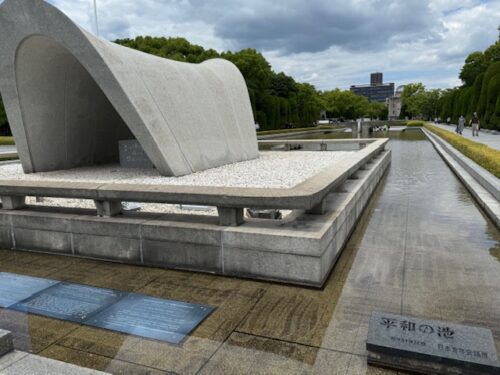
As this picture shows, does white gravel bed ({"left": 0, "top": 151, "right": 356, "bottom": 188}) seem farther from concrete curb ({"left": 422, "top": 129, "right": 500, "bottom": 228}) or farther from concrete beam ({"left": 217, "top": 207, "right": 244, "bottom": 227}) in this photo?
concrete curb ({"left": 422, "top": 129, "right": 500, "bottom": 228})

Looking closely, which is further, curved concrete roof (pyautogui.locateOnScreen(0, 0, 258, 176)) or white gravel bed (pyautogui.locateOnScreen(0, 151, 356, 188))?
white gravel bed (pyautogui.locateOnScreen(0, 151, 356, 188))

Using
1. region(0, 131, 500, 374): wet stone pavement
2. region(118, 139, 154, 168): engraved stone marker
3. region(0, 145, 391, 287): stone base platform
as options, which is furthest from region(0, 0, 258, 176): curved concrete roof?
region(0, 131, 500, 374): wet stone pavement

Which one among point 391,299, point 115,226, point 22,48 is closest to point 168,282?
point 115,226

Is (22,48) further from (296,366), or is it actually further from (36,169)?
(296,366)

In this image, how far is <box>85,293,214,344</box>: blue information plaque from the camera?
381cm

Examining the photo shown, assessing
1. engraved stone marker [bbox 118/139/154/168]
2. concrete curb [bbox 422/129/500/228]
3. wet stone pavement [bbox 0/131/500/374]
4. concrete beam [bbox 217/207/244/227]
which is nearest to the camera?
wet stone pavement [bbox 0/131/500/374]

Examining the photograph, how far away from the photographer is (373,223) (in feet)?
25.4

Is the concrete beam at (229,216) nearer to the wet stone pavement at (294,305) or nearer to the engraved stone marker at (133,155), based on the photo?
the wet stone pavement at (294,305)

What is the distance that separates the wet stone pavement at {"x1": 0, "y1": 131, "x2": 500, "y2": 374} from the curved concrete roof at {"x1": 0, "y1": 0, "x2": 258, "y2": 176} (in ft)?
12.8

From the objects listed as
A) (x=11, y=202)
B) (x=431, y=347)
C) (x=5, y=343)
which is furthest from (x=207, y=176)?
(x=431, y=347)

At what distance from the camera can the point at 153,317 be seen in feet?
13.4

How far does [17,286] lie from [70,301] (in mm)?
1010

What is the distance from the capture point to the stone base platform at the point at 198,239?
4.80 m

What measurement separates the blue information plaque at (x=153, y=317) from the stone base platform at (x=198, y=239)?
36.2 inches
